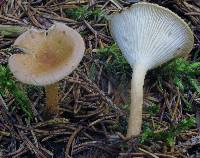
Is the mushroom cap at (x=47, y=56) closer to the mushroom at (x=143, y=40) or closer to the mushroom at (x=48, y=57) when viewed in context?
the mushroom at (x=48, y=57)

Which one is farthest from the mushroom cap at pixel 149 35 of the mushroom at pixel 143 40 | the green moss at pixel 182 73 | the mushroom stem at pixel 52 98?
the mushroom stem at pixel 52 98

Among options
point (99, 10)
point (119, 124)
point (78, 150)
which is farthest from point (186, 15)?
point (78, 150)

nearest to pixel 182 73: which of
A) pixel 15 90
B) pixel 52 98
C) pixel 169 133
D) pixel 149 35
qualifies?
pixel 149 35

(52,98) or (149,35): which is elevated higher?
(149,35)

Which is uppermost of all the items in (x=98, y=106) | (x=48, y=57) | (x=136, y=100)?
(x=48, y=57)

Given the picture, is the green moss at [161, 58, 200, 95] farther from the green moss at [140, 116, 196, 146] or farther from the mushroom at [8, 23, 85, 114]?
the mushroom at [8, 23, 85, 114]

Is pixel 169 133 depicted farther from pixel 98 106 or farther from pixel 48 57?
pixel 48 57
